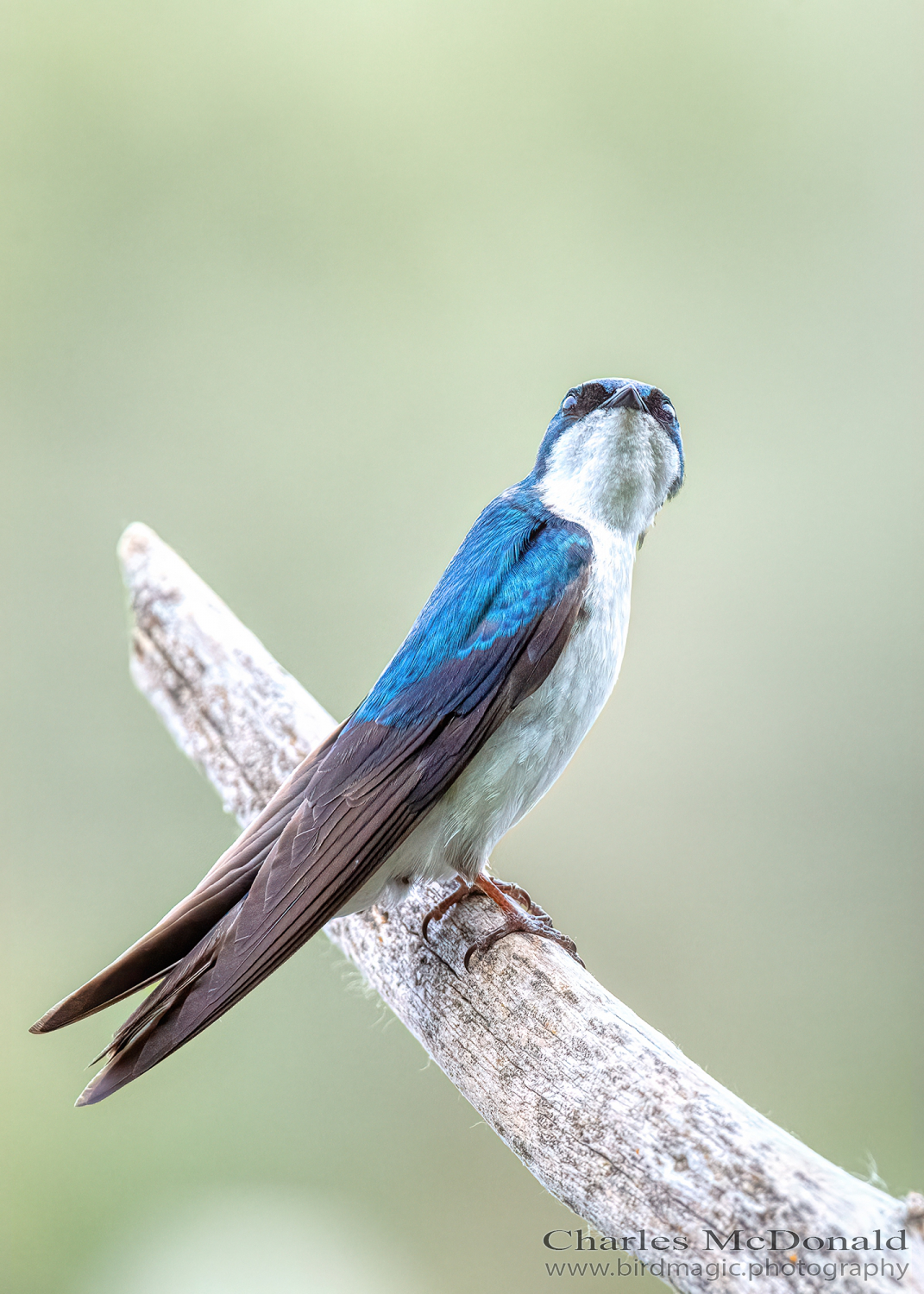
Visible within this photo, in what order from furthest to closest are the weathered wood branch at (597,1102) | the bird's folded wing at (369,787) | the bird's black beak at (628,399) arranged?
the bird's black beak at (628,399)
the bird's folded wing at (369,787)
the weathered wood branch at (597,1102)

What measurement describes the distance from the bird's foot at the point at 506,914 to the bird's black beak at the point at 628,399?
71 centimetres

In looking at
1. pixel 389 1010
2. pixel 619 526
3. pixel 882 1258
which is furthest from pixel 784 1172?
pixel 619 526

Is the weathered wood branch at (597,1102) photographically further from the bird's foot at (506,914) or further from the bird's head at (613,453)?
the bird's head at (613,453)

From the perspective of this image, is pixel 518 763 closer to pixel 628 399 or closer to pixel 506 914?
pixel 506 914

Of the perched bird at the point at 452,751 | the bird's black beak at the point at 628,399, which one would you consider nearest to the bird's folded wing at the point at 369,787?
the perched bird at the point at 452,751

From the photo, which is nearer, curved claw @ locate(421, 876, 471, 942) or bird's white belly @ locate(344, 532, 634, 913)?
bird's white belly @ locate(344, 532, 634, 913)

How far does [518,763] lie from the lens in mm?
1466

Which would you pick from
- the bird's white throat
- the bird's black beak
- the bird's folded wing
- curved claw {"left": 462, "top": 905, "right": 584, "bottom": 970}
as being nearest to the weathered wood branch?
curved claw {"left": 462, "top": 905, "right": 584, "bottom": 970}

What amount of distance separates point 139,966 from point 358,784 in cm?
36

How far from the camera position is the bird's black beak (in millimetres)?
1582

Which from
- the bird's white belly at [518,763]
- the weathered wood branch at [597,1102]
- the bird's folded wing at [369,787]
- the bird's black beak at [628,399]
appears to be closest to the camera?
the weathered wood branch at [597,1102]

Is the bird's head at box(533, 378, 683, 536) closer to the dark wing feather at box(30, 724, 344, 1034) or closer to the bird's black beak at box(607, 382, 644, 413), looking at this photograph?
the bird's black beak at box(607, 382, 644, 413)

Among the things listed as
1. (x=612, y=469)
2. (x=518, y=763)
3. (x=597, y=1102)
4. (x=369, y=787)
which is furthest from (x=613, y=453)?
(x=597, y=1102)

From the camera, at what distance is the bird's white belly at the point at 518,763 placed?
57.8 inches
